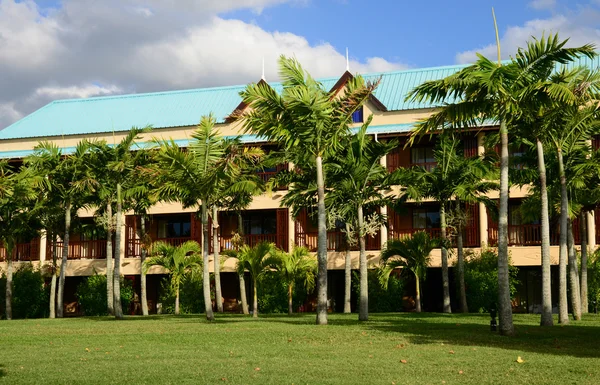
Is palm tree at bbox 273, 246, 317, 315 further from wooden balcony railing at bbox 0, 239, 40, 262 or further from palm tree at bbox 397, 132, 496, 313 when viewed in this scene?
wooden balcony railing at bbox 0, 239, 40, 262

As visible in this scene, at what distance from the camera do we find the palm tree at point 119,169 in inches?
1097

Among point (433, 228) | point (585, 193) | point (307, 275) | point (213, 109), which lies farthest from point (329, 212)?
point (213, 109)

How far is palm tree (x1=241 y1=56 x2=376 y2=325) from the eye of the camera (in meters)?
21.1

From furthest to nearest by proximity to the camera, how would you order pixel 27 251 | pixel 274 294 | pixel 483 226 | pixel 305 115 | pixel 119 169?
pixel 27 251
pixel 483 226
pixel 274 294
pixel 119 169
pixel 305 115

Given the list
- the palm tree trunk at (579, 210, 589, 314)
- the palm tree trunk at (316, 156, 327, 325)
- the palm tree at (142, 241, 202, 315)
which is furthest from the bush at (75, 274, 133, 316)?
the palm tree trunk at (579, 210, 589, 314)

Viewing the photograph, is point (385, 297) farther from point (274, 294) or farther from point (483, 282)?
point (274, 294)

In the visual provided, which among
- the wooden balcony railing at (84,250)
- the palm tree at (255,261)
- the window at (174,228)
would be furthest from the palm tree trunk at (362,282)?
the wooden balcony railing at (84,250)

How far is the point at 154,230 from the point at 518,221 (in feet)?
60.8

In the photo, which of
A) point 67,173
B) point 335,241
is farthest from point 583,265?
point 67,173

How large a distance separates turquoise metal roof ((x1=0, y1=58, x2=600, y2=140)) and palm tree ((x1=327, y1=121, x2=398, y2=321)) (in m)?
15.3

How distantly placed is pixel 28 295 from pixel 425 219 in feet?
62.7

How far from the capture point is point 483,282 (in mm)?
32750

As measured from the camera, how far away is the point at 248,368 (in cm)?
1306

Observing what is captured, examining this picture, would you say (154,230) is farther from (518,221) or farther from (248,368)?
(248,368)
